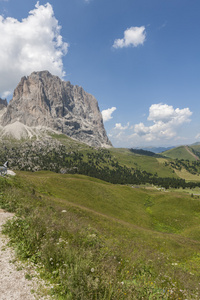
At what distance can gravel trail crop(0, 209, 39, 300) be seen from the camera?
238 inches

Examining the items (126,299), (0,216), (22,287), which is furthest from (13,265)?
(0,216)

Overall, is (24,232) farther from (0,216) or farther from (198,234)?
(198,234)

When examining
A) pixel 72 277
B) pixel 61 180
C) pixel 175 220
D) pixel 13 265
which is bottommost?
pixel 175 220

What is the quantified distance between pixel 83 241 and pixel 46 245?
3.56 metres

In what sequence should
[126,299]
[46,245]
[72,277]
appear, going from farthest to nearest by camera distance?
[46,245] → [72,277] → [126,299]

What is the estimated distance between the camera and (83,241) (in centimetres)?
1099

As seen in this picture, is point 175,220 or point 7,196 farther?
point 175,220

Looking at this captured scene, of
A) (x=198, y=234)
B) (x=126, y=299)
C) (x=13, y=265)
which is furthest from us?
(x=198, y=234)

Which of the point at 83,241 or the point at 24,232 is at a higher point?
the point at 24,232

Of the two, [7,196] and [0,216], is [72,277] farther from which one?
[7,196]

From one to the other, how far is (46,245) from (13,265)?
1.75m

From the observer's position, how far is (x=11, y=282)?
6621mm

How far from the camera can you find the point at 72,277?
6.20 metres

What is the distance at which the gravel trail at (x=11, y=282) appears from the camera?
6.05 m
